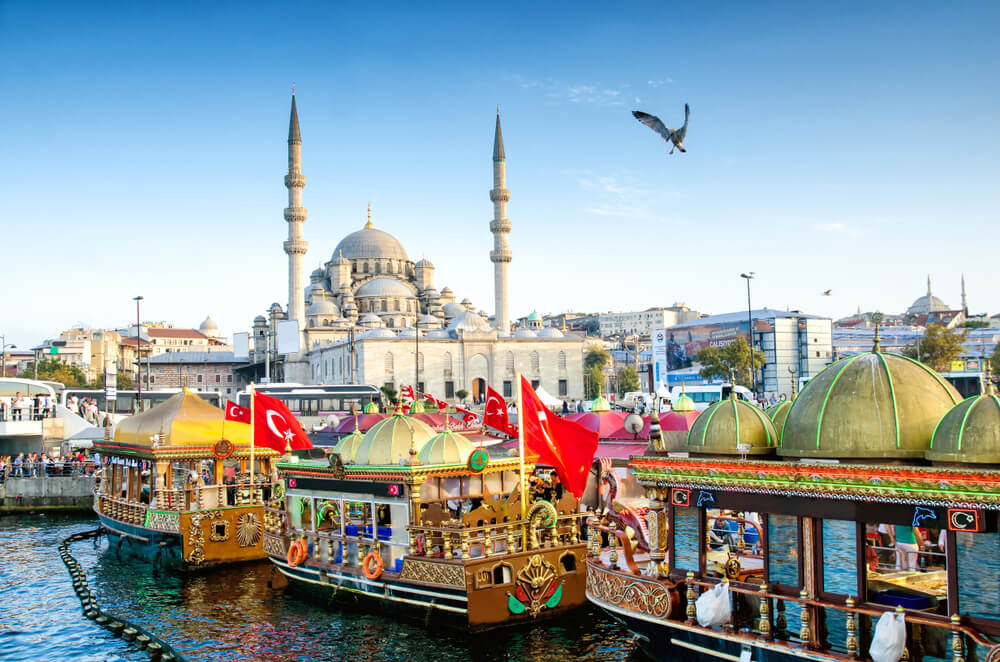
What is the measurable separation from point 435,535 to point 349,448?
69.9 inches

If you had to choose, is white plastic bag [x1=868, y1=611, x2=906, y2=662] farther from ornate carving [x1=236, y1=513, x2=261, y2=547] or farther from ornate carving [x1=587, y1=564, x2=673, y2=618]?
ornate carving [x1=236, y1=513, x2=261, y2=547]

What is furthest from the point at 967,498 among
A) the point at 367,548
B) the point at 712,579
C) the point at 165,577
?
the point at 165,577

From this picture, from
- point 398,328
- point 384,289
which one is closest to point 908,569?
point 398,328

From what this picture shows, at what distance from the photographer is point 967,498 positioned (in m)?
6.23

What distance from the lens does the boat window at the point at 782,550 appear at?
7.52 m

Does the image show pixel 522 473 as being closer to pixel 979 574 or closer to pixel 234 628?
pixel 234 628

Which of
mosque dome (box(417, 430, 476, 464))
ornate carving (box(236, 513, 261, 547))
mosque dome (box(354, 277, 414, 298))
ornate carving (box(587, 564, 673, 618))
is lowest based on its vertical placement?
ornate carving (box(236, 513, 261, 547))

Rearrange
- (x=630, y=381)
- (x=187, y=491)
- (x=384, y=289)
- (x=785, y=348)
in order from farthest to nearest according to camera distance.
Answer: (x=630, y=381) → (x=384, y=289) → (x=785, y=348) → (x=187, y=491)

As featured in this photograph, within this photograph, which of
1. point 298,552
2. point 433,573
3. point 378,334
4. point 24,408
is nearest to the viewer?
point 433,573

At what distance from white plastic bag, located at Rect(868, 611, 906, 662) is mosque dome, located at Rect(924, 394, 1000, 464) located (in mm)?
1189

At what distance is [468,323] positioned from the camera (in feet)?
210

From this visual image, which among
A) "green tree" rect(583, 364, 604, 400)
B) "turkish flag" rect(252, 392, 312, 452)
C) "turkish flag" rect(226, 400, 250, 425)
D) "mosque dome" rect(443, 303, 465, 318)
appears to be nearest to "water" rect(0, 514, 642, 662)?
"turkish flag" rect(252, 392, 312, 452)

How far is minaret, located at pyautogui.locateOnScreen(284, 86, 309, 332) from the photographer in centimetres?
5691

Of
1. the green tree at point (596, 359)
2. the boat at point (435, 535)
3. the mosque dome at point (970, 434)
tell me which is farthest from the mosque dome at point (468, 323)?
the mosque dome at point (970, 434)
